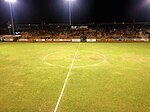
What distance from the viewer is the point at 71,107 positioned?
22.9 ft

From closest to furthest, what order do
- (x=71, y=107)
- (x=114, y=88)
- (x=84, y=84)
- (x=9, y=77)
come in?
(x=71, y=107) < (x=114, y=88) < (x=84, y=84) < (x=9, y=77)

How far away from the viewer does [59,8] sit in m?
44.7

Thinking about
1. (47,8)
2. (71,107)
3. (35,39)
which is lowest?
(71,107)

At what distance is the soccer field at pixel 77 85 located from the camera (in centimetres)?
708

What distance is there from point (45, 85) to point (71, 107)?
2.76 m

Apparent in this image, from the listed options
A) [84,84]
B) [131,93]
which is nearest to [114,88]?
[131,93]

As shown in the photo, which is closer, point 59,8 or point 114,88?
point 114,88

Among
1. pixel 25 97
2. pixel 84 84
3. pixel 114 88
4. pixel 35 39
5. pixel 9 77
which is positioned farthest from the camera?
pixel 35 39

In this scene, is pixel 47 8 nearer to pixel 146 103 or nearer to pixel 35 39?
pixel 35 39

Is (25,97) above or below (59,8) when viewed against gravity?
below

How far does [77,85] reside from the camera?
918 cm

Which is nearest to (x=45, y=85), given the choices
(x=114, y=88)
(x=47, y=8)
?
(x=114, y=88)

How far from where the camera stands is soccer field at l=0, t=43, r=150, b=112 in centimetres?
708

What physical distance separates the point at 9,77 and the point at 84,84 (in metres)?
4.81
